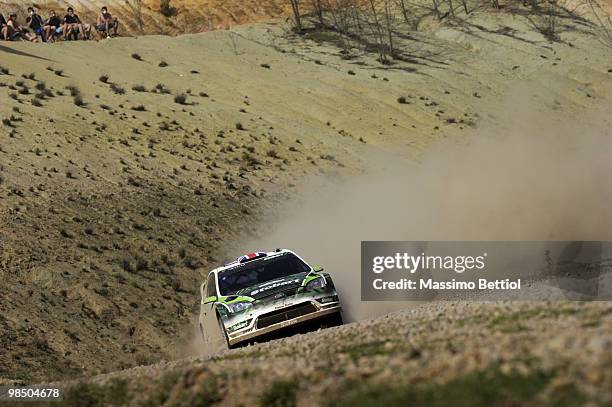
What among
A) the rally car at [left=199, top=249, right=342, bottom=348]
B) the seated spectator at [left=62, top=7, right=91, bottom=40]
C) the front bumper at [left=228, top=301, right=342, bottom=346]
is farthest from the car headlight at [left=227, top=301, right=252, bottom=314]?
the seated spectator at [left=62, top=7, right=91, bottom=40]

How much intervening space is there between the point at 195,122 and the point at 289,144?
12.4 feet

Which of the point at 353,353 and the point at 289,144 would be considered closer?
the point at 353,353

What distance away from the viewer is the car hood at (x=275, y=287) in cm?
1316

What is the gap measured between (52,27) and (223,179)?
17.3 m

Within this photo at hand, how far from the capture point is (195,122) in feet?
119

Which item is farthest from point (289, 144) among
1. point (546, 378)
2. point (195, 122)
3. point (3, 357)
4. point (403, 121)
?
point (546, 378)

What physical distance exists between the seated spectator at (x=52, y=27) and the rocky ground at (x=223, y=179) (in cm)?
108

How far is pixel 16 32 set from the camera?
41.8 metres

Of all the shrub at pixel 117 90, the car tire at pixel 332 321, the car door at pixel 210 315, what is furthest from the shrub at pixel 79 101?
the car tire at pixel 332 321

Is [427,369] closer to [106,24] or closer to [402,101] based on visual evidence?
[402,101]

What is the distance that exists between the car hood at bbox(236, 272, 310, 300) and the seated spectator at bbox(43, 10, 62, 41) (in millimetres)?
32739

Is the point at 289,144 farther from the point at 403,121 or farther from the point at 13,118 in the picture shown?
the point at 13,118

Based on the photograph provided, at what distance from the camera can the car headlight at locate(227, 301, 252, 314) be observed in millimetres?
13078

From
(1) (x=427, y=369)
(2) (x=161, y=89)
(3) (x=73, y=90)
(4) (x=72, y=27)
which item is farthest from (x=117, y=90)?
(1) (x=427, y=369)
